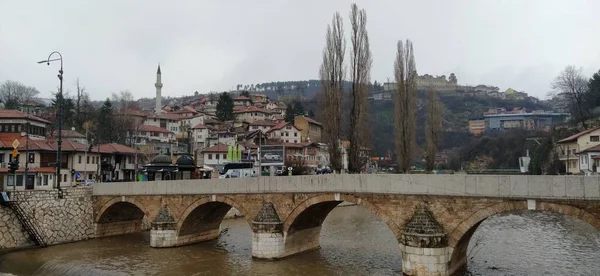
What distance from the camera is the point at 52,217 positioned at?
88.0ft

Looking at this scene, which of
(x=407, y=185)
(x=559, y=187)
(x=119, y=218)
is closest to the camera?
(x=559, y=187)

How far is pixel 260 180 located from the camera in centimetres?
2220

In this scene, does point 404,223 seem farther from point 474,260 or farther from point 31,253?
point 31,253

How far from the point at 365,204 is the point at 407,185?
2113 mm

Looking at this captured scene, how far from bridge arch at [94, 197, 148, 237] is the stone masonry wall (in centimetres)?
70

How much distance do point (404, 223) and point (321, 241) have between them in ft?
30.1

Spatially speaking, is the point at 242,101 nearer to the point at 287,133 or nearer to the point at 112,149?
the point at 287,133

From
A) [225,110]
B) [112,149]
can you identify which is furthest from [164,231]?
[225,110]

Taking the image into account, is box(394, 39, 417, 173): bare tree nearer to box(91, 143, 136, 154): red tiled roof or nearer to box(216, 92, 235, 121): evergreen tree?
box(91, 143, 136, 154): red tiled roof

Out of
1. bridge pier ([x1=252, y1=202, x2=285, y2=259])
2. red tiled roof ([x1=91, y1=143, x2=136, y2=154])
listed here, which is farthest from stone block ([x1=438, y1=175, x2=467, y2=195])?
red tiled roof ([x1=91, y1=143, x2=136, y2=154])

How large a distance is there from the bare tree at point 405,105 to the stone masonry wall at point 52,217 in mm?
19866

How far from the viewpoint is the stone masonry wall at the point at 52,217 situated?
25.0 metres

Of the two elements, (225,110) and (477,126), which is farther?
(477,126)

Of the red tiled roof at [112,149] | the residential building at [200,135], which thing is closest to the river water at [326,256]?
the red tiled roof at [112,149]
